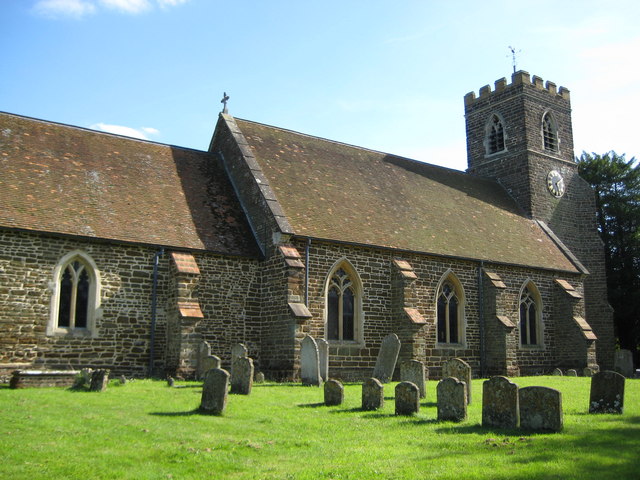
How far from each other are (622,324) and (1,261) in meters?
32.5

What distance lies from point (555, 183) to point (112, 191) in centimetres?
2273

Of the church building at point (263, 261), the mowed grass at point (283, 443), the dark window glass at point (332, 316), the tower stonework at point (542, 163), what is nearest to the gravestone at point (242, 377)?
the mowed grass at point (283, 443)

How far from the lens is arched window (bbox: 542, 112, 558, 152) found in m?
33.9

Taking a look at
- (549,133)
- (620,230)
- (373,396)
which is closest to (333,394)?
(373,396)

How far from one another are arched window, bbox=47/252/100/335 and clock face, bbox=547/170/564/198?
23632 millimetres

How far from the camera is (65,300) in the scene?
17.6 metres

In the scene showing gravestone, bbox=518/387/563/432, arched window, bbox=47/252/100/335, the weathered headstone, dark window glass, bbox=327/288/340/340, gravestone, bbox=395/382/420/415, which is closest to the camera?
gravestone, bbox=518/387/563/432

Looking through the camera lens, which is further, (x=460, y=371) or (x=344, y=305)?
(x=344, y=305)

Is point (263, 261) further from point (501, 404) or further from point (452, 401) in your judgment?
point (501, 404)

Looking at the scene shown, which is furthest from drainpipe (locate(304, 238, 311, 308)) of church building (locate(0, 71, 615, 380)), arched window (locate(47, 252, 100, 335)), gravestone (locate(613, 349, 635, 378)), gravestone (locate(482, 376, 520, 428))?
gravestone (locate(613, 349, 635, 378))

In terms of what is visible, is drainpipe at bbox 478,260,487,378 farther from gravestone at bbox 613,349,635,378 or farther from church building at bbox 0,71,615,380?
gravestone at bbox 613,349,635,378

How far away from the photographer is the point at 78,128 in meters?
22.4

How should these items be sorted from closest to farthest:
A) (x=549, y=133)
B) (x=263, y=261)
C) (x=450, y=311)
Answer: (x=263, y=261), (x=450, y=311), (x=549, y=133)

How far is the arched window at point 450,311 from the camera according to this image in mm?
23672
